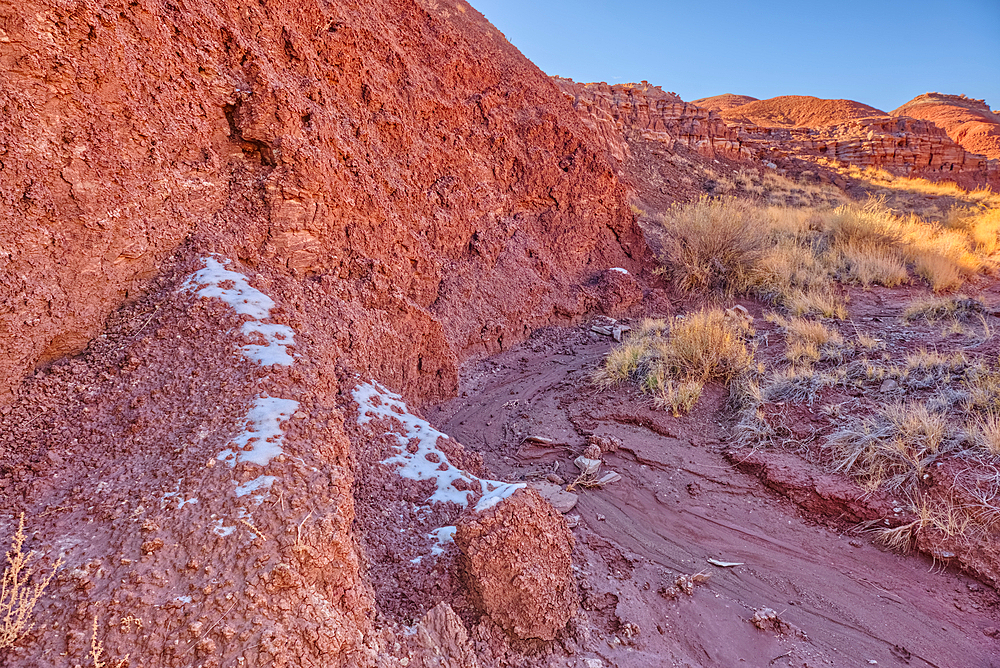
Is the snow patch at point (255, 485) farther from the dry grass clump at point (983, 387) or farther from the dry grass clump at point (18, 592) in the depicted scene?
the dry grass clump at point (983, 387)

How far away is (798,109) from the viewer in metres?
35.3

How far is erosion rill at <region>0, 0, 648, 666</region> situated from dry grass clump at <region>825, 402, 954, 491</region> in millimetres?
2888

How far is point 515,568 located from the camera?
2.08 metres

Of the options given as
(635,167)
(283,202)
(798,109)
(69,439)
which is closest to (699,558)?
(69,439)

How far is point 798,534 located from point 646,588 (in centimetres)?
116

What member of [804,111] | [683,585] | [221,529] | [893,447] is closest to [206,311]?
[221,529]

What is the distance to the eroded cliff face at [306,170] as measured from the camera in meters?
2.38

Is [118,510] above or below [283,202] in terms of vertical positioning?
below

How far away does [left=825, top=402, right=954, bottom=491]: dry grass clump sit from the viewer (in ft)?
10.5

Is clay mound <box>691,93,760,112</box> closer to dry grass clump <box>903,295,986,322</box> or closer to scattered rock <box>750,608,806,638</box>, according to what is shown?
dry grass clump <box>903,295,986,322</box>

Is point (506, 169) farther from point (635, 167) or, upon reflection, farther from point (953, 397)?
point (635, 167)

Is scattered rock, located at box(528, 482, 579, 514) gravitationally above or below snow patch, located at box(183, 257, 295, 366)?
below

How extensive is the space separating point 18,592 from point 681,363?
4.49 metres

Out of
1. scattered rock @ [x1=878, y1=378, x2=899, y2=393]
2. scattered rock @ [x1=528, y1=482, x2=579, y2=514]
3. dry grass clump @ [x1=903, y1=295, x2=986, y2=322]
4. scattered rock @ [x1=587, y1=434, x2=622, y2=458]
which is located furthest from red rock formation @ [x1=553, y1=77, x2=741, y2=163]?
scattered rock @ [x1=528, y1=482, x2=579, y2=514]
